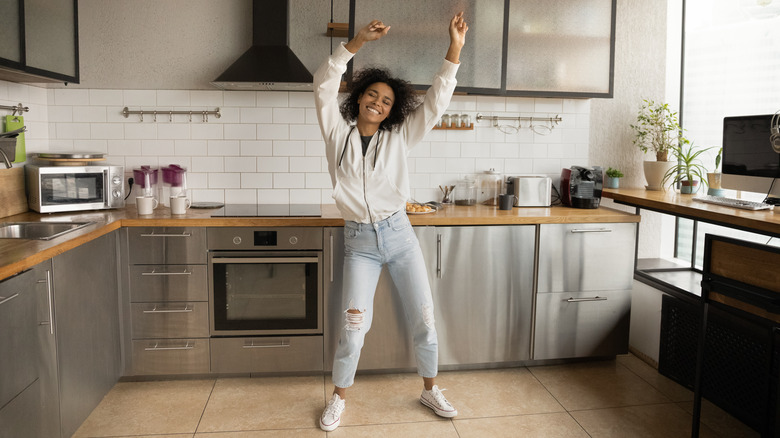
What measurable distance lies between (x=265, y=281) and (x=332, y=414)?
30.4 inches

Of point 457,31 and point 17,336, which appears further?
point 457,31

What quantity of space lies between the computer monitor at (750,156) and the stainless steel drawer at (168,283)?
8.81ft

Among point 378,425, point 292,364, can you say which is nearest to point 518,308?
point 378,425

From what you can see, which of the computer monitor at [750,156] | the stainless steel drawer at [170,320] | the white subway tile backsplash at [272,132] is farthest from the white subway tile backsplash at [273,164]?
the computer monitor at [750,156]

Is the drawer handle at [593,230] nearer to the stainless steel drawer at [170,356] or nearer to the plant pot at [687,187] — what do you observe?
the plant pot at [687,187]

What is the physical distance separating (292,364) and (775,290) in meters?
2.18

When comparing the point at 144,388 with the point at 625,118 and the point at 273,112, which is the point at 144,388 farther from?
the point at 625,118

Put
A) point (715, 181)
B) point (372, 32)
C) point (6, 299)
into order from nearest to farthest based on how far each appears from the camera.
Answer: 1. point (6, 299)
2. point (372, 32)
3. point (715, 181)

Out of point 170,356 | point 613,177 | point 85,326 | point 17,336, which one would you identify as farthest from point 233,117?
point 613,177

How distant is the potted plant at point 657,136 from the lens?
11.8ft

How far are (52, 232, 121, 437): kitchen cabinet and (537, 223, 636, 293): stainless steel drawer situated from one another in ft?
7.09

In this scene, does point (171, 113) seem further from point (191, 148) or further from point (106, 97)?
point (106, 97)

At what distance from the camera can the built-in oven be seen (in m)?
3.02

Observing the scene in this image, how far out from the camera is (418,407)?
288cm
